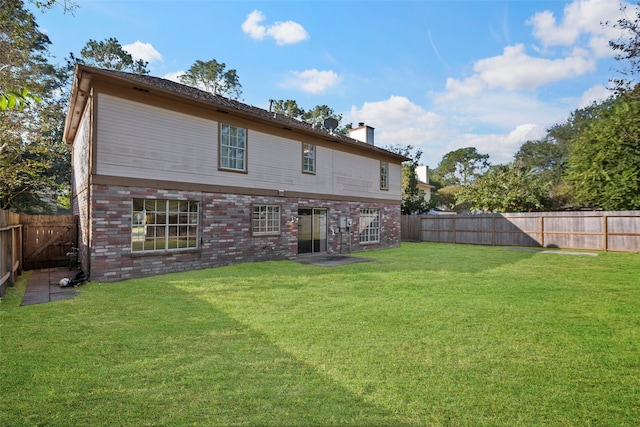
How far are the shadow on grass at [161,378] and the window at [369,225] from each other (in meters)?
11.3

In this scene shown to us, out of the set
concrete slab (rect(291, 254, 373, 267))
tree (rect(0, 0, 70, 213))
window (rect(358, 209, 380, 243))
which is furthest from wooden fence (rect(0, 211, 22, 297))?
window (rect(358, 209, 380, 243))

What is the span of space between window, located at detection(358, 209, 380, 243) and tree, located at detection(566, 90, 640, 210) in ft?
45.8

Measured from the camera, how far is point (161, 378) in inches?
126

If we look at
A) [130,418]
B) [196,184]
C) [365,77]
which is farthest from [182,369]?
[365,77]

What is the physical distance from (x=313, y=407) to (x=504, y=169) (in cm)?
2789

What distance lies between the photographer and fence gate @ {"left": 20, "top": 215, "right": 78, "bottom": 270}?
9938 mm

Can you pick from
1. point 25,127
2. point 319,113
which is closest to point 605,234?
point 25,127

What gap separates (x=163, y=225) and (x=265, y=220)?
3.58 meters

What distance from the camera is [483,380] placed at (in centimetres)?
318

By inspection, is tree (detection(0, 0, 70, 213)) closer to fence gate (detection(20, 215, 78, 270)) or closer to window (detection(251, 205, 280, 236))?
fence gate (detection(20, 215, 78, 270))

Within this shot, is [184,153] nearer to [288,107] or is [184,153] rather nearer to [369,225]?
[369,225]

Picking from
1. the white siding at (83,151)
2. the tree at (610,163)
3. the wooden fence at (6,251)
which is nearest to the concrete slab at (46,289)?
the wooden fence at (6,251)

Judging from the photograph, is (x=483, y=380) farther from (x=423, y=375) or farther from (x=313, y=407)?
(x=313, y=407)

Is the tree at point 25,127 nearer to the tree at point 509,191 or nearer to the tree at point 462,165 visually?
the tree at point 509,191
